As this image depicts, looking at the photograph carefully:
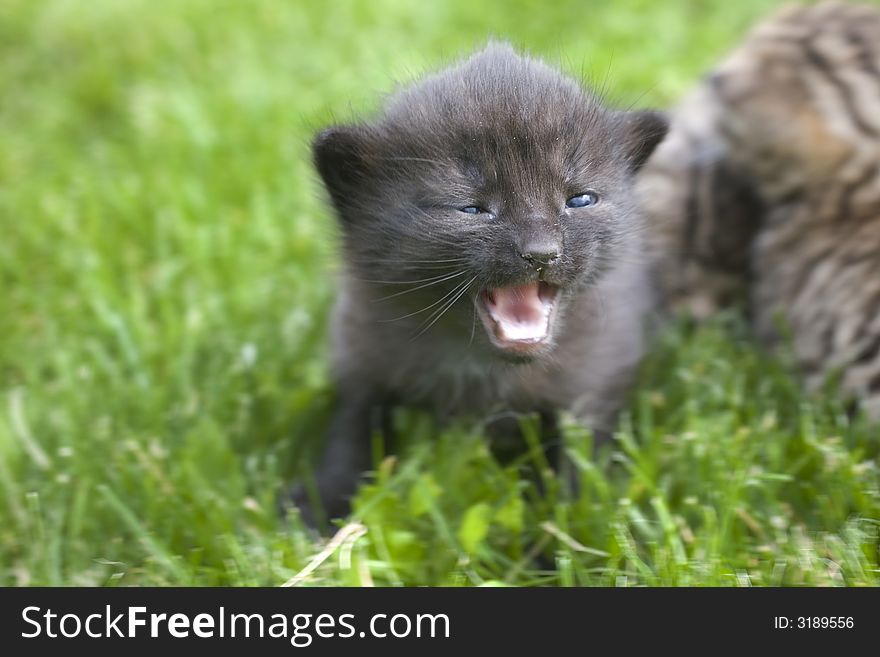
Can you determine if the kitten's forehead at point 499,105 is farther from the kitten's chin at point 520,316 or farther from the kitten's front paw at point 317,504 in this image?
the kitten's front paw at point 317,504

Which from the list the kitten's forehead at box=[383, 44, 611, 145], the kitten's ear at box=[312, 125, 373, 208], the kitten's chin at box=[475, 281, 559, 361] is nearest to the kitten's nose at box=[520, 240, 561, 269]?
the kitten's chin at box=[475, 281, 559, 361]

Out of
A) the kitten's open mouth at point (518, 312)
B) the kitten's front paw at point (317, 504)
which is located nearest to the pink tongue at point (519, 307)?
the kitten's open mouth at point (518, 312)

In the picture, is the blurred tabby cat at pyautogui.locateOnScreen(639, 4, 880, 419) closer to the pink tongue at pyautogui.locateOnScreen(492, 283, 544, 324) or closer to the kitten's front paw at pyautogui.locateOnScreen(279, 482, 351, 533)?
the pink tongue at pyautogui.locateOnScreen(492, 283, 544, 324)

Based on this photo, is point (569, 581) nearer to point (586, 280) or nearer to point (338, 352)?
point (586, 280)

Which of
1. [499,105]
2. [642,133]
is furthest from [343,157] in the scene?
[642,133]

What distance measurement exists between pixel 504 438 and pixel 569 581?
0.79m

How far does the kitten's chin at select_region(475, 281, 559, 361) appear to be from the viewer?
3145 millimetres

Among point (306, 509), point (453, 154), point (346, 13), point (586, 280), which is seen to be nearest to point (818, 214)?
point (586, 280)

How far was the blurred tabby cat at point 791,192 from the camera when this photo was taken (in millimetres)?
4035

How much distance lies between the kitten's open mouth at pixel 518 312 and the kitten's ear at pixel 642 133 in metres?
0.57

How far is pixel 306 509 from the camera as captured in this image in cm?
367

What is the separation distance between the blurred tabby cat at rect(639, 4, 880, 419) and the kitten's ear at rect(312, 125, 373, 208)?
1.17 meters

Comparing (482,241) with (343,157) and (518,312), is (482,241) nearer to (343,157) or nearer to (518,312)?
(518,312)

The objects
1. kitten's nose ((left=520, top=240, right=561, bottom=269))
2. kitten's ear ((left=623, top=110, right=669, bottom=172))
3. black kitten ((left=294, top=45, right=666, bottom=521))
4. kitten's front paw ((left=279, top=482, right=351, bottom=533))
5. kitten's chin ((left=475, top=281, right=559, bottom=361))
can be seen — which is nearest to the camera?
kitten's nose ((left=520, top=240, right=561, bottom=269))
